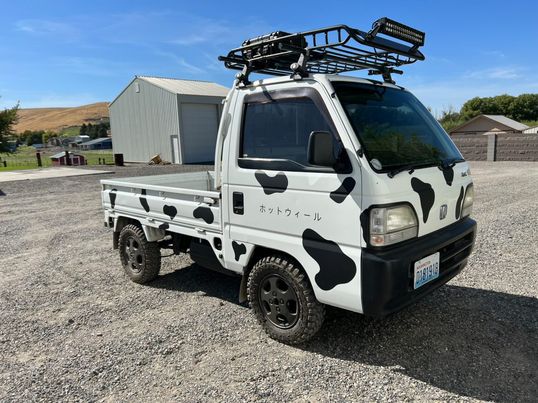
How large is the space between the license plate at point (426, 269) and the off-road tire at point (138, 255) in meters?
3.12

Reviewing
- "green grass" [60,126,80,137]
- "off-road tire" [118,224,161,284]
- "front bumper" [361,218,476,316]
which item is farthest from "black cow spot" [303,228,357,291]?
"green grass" [60,126,80,137]

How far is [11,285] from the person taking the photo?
16.8 feet

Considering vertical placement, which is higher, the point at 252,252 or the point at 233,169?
the point at 233,169

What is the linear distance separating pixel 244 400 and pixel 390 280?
50.3 inches

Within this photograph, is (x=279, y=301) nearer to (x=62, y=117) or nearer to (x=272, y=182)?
(x=272, y=182)

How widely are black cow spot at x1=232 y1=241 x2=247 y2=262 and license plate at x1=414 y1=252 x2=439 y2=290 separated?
4.72ft

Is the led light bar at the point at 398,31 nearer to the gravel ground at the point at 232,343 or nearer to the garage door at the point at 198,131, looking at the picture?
the gravel ground at the point at 232,343

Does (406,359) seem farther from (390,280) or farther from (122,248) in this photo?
(122,248)

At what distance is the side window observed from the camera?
3.14 m

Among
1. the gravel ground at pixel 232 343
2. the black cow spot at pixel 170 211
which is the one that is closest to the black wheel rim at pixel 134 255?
the gravel ground at pixel 232 343

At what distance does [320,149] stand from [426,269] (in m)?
1.21

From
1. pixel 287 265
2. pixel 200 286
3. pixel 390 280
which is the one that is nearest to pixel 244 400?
pixel 287 265

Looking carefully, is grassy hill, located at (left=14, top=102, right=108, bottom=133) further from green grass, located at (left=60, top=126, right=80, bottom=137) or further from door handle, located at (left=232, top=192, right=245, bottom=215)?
door handle, located at (left=232, top=192, right=245, bottom=215)

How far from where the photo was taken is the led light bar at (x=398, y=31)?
3.11m
